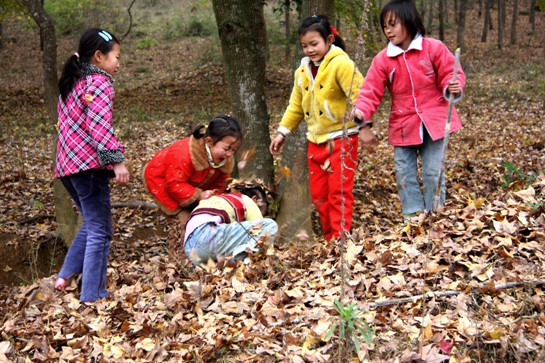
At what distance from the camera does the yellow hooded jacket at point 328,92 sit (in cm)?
392

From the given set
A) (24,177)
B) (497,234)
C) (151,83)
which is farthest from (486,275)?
(151,83)

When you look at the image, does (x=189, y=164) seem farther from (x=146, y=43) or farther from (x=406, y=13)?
(x=146, y=43)

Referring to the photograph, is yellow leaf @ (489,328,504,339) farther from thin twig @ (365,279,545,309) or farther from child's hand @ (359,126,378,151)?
child's hand @ (359,126,378,151)

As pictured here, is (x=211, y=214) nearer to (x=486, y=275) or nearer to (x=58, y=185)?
(x=486, y=275)

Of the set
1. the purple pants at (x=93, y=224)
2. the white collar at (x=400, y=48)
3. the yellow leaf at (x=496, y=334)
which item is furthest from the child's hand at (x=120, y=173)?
the yellow leaf at (x=496, y=334)

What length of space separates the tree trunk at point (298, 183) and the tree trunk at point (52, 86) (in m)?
2.77

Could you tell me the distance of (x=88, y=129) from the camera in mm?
3451

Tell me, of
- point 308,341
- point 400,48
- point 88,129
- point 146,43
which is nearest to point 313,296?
point 308,341

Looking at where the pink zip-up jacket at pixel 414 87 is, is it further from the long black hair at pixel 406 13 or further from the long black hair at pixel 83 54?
the long black hair at pixel 83 54

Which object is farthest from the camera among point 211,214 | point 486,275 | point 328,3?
point 328,3

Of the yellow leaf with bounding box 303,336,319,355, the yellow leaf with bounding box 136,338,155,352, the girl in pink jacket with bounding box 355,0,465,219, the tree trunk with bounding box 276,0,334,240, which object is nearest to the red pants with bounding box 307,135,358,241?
the girl in pink jacket with bounding box 355,0,465,219

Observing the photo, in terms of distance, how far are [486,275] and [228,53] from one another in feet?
12.8

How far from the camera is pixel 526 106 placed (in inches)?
480

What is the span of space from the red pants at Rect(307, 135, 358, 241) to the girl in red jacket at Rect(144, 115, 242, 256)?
0.79 meters
